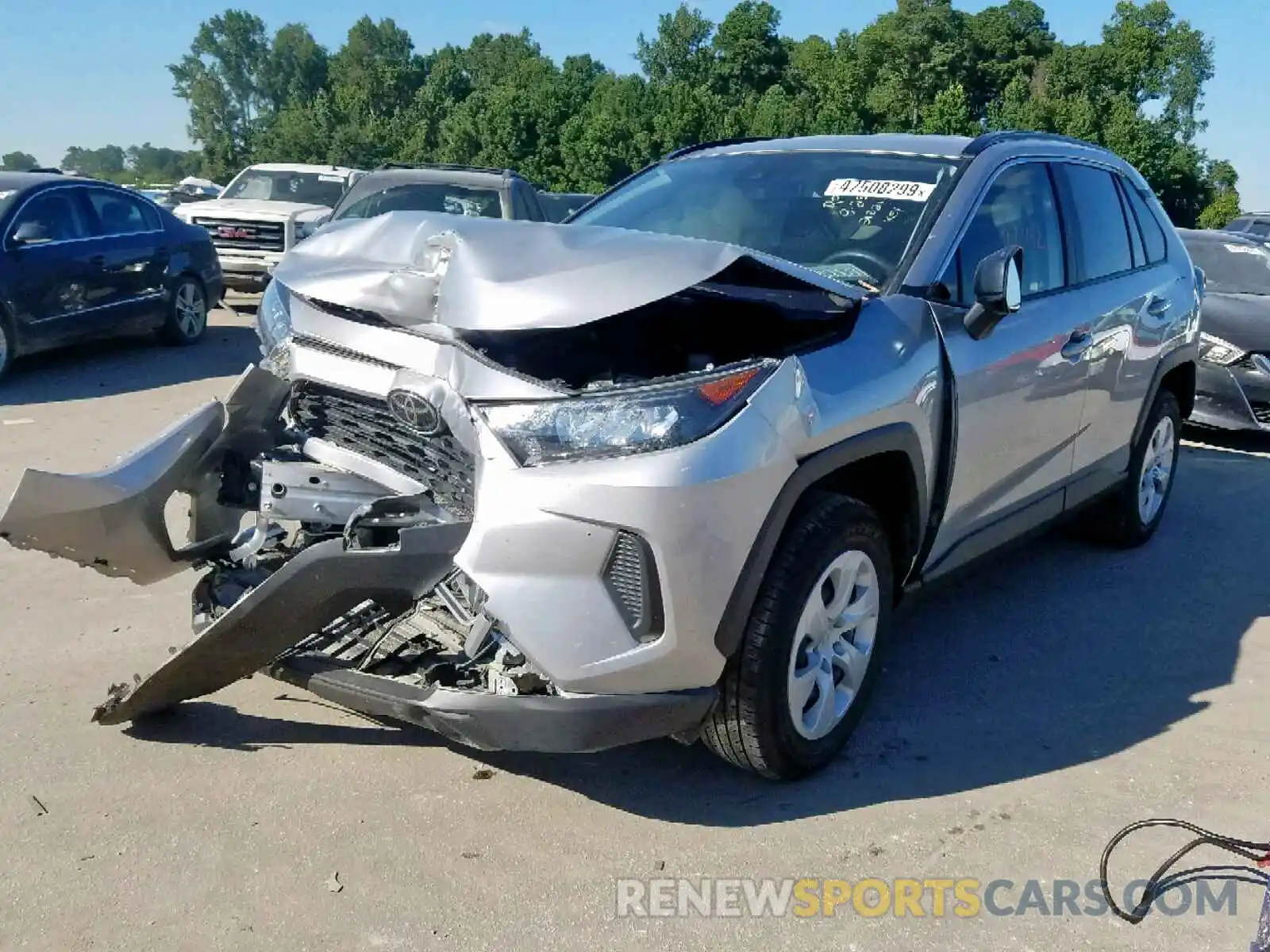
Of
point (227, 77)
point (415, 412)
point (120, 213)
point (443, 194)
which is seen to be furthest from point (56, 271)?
point (227, 77)

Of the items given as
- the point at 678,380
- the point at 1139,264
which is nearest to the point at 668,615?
the point at 678,380

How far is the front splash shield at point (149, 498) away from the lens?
3324 mm

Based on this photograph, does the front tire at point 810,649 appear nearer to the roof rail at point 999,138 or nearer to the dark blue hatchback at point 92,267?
the roof rail at point 999,138

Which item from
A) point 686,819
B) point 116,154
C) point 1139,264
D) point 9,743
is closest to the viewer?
point 686,819

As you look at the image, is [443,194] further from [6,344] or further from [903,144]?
[903,144]

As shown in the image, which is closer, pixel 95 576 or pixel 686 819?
pixel 686 819

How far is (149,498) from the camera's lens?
3.51m

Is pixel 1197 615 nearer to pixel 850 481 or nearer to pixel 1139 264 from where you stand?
pixel 1139 264

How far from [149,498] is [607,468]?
1.51 meters

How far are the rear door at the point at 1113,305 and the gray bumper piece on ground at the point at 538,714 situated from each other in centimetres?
253

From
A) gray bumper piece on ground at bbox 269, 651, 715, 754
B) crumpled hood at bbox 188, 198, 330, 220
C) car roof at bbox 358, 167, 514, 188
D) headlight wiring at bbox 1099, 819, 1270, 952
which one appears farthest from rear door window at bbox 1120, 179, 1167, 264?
crumpled hood at bbox 188, 198, 330, 220

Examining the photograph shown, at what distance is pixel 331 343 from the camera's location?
3.40m

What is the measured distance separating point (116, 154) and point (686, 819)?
174 metres

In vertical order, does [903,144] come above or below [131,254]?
above
